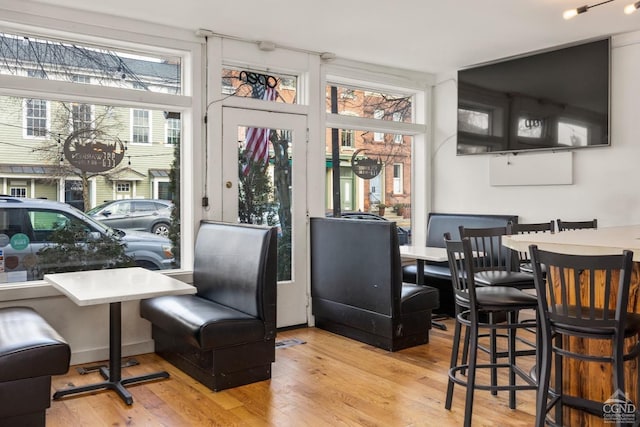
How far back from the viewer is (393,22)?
4.34 m

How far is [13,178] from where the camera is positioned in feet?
12.8

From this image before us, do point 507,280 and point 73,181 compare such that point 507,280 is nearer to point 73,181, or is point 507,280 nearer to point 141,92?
point 141,92

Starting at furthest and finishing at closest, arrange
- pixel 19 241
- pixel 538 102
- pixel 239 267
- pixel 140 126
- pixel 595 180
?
pixel 538 102 → pixel 595 180 → pixel 140 126 → pixel 19 241 → pixel 239 267

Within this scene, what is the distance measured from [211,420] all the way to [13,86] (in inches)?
106

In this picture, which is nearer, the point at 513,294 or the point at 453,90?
the point at 513,294

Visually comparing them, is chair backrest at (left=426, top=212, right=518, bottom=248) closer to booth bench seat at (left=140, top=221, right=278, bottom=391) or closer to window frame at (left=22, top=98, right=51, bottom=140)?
booth bench seat at (left=140, top=221, right=278, bottom=391)

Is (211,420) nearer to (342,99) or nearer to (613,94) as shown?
(342,99)

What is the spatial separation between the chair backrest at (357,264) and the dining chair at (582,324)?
1.67 metres

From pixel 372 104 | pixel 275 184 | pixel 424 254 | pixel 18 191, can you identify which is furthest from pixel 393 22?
pixel 18 191

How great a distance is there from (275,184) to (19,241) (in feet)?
7.13

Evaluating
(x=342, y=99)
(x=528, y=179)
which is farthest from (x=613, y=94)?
(x=342, y=99)

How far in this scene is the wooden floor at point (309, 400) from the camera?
2988 millimetres

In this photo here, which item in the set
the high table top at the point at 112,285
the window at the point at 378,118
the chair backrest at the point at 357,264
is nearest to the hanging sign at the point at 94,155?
the high table top at the point at 112,285

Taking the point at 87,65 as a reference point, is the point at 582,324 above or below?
below
